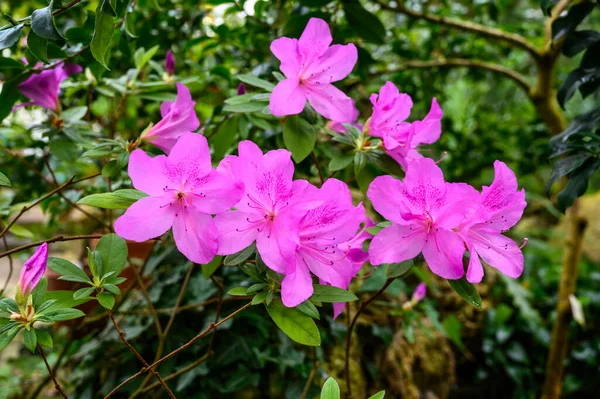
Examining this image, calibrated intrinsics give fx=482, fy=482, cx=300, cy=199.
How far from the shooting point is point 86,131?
1068mm

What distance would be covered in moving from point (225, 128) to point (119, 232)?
17.6 inches

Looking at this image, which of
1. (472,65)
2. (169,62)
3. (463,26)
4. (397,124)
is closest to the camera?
(397,124)

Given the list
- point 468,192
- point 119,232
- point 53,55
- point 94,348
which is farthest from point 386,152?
point 94,348

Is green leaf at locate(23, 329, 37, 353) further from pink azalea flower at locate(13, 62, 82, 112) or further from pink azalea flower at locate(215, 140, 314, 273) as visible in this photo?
pink azalea flower at locate(13, 62, 82, 112)

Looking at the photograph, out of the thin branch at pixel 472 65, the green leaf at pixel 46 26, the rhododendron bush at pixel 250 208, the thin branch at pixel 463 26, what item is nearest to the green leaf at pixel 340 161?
the rhododendron bush at pixel 250 208

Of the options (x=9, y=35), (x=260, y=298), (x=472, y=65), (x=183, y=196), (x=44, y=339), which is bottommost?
(x=472, y=65)

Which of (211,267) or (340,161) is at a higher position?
(340,161)

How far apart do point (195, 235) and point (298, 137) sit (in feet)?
0.91

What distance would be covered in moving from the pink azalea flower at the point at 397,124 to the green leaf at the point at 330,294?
10.2 inches

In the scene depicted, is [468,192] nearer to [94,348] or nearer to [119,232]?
[119,232]

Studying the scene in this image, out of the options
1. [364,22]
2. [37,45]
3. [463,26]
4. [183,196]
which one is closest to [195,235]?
[183,196]

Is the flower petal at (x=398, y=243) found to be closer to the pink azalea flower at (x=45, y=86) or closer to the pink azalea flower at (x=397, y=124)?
the pink azalea flower at (x=397, y=124)

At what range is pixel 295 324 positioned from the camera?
2.10 ft

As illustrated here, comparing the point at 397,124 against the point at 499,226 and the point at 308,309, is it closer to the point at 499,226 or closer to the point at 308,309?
the point at 499,226
